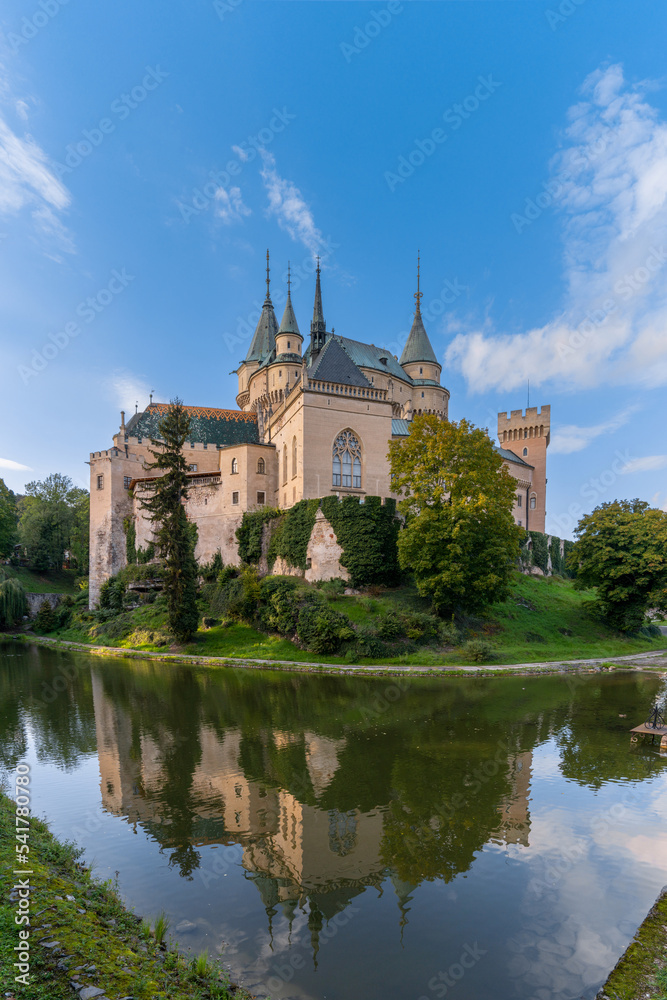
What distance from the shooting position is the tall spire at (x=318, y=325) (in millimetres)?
43406

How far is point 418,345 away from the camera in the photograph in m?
56.6

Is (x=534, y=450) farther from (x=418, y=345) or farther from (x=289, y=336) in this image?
(x=289, y=336)

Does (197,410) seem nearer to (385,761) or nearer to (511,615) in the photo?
(511,615)

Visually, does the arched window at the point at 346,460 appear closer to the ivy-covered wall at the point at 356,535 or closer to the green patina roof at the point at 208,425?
the ivy-covered wall at the point at 356,535

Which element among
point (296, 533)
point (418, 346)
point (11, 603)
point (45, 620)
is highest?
point (418, 346)

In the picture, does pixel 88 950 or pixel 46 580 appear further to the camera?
pixel 46 580

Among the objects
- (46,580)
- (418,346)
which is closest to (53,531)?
(46,580)

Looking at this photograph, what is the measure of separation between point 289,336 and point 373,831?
44.8 m

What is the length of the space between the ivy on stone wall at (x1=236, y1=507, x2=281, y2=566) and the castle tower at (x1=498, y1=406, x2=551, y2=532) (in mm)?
27403

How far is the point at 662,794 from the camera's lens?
1028cm

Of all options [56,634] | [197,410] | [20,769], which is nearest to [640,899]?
[20,769]

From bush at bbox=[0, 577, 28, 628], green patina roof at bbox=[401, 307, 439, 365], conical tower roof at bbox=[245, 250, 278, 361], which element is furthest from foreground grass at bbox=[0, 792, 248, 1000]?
green patina roof at bbox=[401, 307, 439, 365]

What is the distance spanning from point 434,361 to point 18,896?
5615cm

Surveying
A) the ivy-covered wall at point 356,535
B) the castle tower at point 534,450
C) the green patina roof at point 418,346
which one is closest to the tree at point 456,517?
the ivy-covered wall at point 356,535
